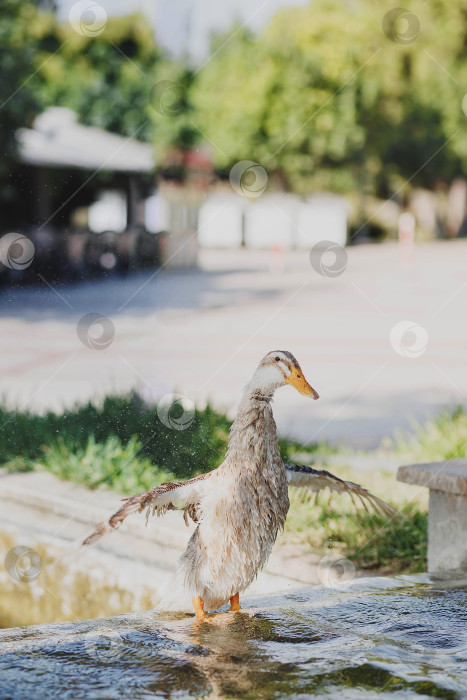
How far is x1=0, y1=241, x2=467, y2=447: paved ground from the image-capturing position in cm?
709

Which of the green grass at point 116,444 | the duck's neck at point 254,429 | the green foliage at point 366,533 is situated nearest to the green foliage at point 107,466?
the green grass at point 116,444

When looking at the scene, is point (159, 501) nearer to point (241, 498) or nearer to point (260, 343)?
point (241, 498)

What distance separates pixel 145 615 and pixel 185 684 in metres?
0.65

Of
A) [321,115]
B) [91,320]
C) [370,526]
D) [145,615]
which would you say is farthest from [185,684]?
[321,115]

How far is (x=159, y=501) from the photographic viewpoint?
7.73 ft

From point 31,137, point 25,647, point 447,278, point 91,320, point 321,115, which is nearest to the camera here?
point 25,647

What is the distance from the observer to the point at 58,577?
3.78 meters

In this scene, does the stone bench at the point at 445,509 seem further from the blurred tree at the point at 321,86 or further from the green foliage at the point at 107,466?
the blurred tree at the point at 321,86

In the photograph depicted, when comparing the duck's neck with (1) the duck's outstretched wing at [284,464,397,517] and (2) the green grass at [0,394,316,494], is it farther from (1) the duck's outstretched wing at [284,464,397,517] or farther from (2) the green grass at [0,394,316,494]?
(2) the green grass at [0,394,316,494]

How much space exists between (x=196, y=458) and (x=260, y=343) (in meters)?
6.57

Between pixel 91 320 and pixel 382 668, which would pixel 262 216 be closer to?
pixel 91 320

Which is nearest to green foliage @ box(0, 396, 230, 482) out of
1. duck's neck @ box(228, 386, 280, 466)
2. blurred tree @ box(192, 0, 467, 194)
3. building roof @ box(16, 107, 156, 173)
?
duck's neck @ box(228, 386, 280, 466)

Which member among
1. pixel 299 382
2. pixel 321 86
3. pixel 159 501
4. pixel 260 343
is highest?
pixel 321 86

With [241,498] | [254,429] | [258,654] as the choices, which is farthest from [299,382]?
[258,654]
